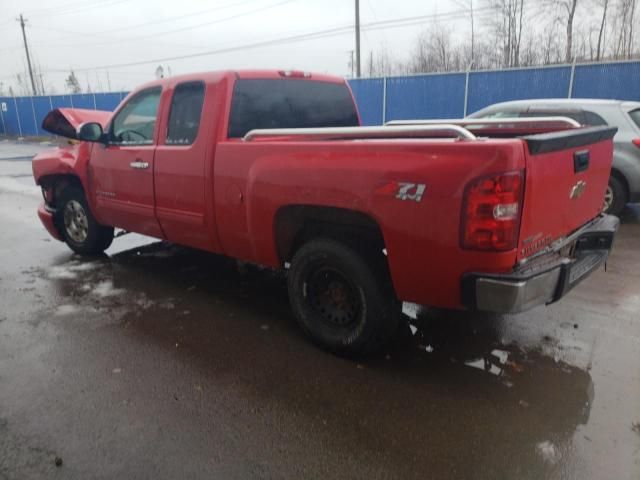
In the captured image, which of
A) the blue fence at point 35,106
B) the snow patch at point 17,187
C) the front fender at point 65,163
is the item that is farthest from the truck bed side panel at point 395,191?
the blue fence at point 35,106

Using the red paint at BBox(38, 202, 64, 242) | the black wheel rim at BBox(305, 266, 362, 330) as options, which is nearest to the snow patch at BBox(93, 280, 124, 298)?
the red paint at BBox(38, 202, 64, 242)

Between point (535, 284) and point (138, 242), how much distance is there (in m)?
5.30

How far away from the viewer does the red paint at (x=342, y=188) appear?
101 inches

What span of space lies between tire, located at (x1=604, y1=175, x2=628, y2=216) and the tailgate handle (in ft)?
13.6

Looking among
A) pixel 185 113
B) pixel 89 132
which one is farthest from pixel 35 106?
pixel 185 113

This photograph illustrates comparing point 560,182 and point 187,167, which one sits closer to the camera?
point 560,182

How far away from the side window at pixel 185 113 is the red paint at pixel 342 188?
8cm

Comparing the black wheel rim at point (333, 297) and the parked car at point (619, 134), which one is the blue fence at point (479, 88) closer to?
the parked car at point (619, 134)

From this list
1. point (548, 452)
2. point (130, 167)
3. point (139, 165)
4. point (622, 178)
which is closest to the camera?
point (548, 452)

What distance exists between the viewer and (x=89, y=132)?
4750 millimetres

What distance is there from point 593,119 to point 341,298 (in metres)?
5.11

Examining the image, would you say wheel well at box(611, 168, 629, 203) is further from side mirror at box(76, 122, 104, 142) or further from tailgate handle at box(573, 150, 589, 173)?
side mirror at box(76, 122, 104, 142)

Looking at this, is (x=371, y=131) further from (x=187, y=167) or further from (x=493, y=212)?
(x=187, y=167)

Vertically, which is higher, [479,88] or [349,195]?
[479,88]
